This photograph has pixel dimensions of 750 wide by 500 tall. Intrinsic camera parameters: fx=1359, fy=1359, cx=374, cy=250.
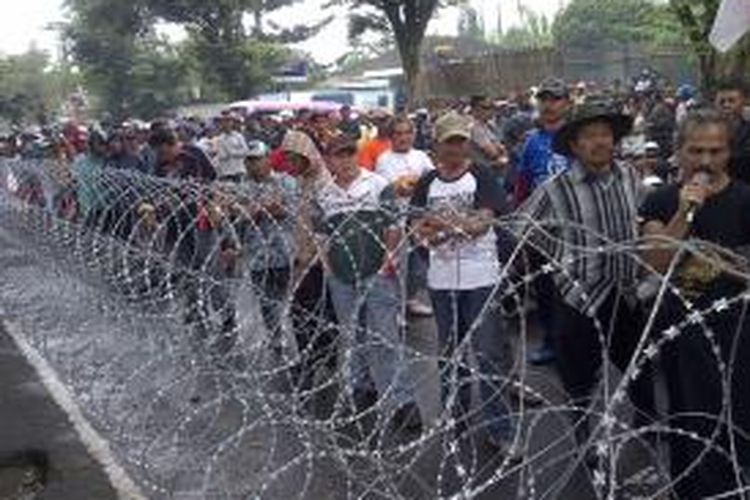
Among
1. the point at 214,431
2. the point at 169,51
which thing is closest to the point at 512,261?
the point at 214,431

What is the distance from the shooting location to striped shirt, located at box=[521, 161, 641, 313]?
5184mm

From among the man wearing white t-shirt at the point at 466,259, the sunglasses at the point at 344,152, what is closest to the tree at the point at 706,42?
the sunglasses at the point at 344,152

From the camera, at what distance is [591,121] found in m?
5.20

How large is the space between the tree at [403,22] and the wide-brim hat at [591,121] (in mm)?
29352

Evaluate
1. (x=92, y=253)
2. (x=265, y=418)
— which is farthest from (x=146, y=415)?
(x=92, y=253)

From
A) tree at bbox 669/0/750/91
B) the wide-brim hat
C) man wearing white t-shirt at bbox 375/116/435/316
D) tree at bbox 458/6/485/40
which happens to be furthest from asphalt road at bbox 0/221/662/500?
tree at bbox 458/6/485/40

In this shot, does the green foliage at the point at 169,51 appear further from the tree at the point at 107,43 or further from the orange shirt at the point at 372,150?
the orange shirt at the point at 372,150

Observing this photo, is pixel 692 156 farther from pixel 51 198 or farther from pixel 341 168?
pixel 51 198

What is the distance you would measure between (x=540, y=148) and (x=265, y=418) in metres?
3.48

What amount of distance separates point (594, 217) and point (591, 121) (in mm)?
373

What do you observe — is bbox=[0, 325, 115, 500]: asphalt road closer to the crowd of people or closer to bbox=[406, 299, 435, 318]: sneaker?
the crowd of people

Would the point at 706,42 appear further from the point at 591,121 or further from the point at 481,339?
the point at 591,121

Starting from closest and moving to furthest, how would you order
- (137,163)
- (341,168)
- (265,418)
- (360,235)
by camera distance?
(265,418), (360,235), (341,168), (137,163)

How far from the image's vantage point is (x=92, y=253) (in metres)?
8.26
